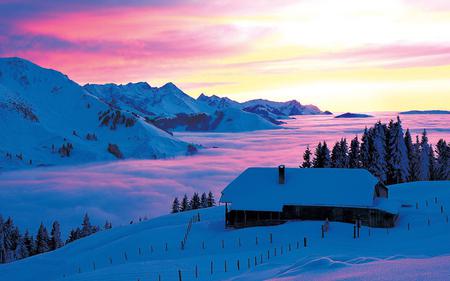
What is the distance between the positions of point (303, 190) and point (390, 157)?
32.4m

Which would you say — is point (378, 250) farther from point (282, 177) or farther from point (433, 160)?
point (433, 160)

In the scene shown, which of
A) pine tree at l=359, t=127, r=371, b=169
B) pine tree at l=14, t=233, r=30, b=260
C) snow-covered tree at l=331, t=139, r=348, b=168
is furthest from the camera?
pine tree at l=14, t=233, r=30, b=260

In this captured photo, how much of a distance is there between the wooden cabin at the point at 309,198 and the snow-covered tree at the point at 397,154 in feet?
84.6

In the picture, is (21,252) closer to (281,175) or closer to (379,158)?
(281,175)

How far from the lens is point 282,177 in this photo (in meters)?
44.9

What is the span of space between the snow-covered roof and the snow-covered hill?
7.53ft

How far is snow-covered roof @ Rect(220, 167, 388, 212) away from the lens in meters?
41.6

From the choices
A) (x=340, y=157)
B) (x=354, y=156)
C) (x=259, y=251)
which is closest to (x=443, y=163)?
(x=354, y=156)

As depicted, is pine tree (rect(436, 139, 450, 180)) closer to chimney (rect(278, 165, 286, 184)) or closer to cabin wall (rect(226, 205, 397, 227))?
cabin wall (rect(226, 205, 397, 227))

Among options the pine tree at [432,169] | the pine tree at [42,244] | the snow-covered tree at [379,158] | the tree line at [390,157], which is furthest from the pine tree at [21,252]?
the pine tree at [432,169]

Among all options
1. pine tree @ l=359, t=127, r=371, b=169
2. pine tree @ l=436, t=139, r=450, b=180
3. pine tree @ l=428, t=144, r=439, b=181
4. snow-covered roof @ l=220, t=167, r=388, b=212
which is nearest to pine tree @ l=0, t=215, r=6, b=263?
snow-covered roof @ l=220, t=167, r=388, b=212

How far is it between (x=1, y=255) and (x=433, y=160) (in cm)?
7448

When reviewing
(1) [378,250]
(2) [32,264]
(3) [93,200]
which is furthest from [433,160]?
(3) [93,200]

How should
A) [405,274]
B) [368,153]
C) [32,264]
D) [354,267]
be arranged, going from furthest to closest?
1. [368,153]
2. [32,264]
3. [354,267]
4. [405,274]
